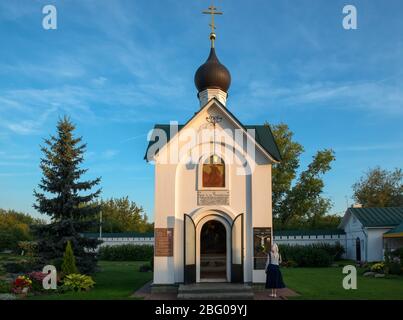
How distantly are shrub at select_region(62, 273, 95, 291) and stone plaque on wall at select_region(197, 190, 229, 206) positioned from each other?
5.21 meters

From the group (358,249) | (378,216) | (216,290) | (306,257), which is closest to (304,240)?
(358,249)

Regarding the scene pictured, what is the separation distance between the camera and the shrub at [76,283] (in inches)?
608

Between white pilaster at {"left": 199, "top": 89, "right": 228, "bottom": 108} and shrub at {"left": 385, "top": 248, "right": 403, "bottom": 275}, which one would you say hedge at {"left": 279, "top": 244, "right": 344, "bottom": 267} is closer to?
shrub at {"left": 385, "top": 248, "right": 403, "bottom": 275}

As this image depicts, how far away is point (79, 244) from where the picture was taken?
68.6 feet

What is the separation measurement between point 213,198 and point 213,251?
81.2 inches

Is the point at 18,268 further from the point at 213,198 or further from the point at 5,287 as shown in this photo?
the point at 213,198

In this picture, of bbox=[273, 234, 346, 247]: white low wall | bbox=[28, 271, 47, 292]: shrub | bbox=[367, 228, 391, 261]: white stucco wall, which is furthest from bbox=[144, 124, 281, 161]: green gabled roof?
bbox=[273, 234, 346, 247]: white low wall

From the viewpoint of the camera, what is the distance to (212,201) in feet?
51.1

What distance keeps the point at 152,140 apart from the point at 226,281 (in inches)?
243

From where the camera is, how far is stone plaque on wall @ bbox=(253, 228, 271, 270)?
1514 cm

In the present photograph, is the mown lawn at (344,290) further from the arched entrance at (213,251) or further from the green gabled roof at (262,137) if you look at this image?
the green gabled roof at (262,137)
